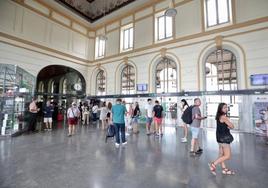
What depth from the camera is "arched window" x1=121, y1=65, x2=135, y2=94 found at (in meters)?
12.9

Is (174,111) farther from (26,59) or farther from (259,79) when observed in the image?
(26,59)

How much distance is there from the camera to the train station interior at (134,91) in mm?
3008

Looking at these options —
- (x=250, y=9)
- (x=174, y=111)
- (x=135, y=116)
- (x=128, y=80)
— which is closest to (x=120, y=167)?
(x=135, y=116)

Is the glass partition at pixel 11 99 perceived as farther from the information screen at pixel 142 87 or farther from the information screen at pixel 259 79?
the information screen at pixel 259 79

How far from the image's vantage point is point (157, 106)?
6207 millimetres

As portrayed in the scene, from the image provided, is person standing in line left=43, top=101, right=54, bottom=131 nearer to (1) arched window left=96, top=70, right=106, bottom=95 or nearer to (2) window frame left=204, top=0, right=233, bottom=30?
(1) arched window left=96, top=70, right=106, bottom=95

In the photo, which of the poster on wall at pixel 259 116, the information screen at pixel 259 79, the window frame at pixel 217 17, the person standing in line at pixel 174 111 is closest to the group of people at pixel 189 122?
the person standing in line at pixel 174 111

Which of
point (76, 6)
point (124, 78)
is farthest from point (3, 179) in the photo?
point (76, 6)

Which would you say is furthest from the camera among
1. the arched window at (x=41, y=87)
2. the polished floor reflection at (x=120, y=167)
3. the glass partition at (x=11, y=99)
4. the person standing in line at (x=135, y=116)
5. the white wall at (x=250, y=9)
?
the arched window at (x=41, y=87)

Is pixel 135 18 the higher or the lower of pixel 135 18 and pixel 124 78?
the higher

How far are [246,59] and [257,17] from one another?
2337mm

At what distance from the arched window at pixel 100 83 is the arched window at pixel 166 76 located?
5828mm

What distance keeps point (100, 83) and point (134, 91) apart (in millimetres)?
4511

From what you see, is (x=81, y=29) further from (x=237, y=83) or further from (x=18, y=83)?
(x=237, y=83)
